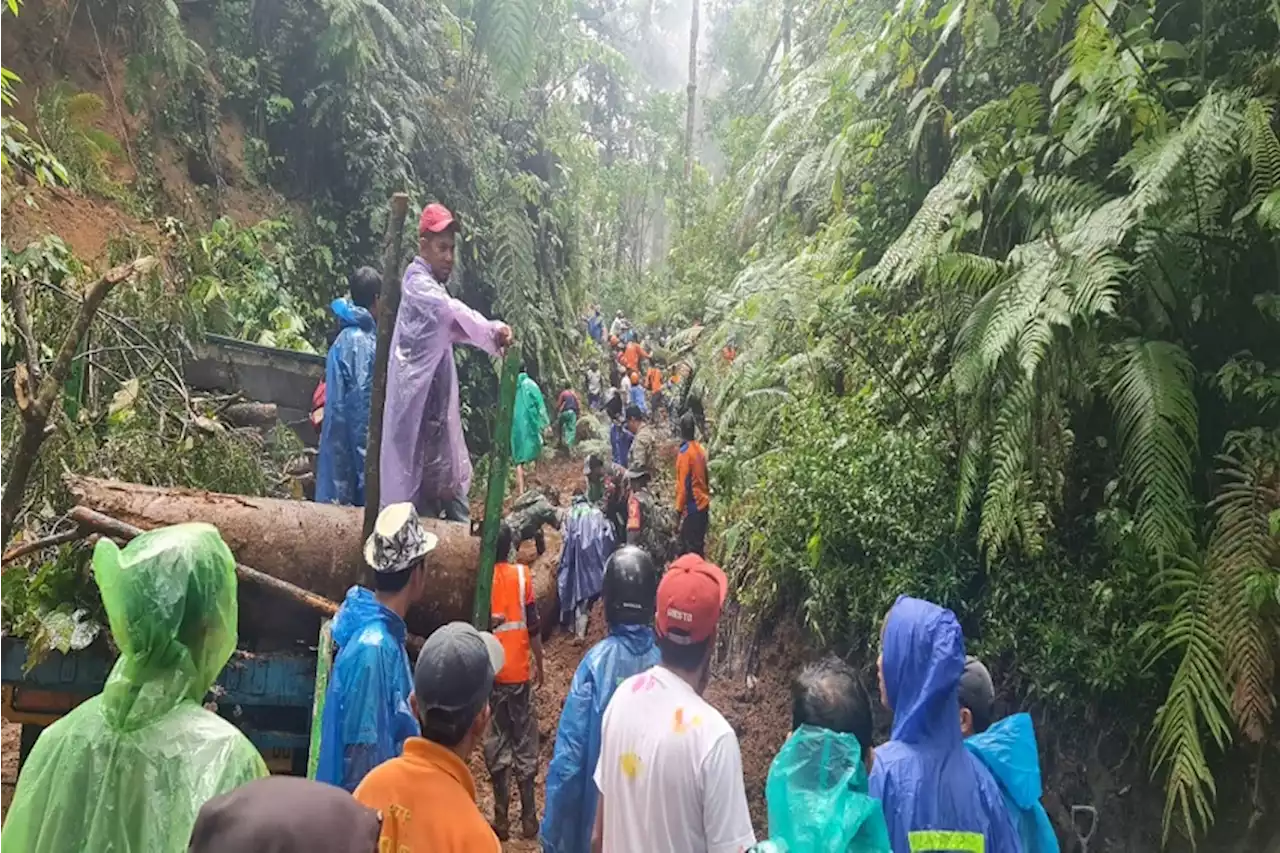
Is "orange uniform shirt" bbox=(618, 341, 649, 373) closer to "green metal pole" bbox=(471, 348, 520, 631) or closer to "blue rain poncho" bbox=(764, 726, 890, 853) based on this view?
"green metal pole" bbox=(471, 348, 520, 631)

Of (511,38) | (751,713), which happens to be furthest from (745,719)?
(511,38)

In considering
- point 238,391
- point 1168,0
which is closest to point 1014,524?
point 1168,0

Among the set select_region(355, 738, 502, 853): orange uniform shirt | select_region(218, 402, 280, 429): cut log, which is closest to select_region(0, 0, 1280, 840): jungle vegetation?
select_region(218, 402, 280, 429): cut log

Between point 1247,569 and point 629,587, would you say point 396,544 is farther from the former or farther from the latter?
point 1247,569

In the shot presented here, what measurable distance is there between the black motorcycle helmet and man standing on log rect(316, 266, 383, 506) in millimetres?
2202

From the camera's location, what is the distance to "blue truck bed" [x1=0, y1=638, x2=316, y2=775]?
3574 mm

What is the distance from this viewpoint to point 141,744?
194 centimetres

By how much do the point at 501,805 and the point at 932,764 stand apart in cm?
355

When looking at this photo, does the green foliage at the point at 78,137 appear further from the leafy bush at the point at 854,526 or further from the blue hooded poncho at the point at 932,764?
the blue hooded poncho at the point at 932,764

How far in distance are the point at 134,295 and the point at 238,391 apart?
97 cm

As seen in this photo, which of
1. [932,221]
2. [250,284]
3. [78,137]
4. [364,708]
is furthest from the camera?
[250,284]

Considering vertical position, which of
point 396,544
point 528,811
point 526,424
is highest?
point 526,424

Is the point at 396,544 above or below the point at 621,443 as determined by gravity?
below

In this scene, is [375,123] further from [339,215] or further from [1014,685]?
[1014,685]
